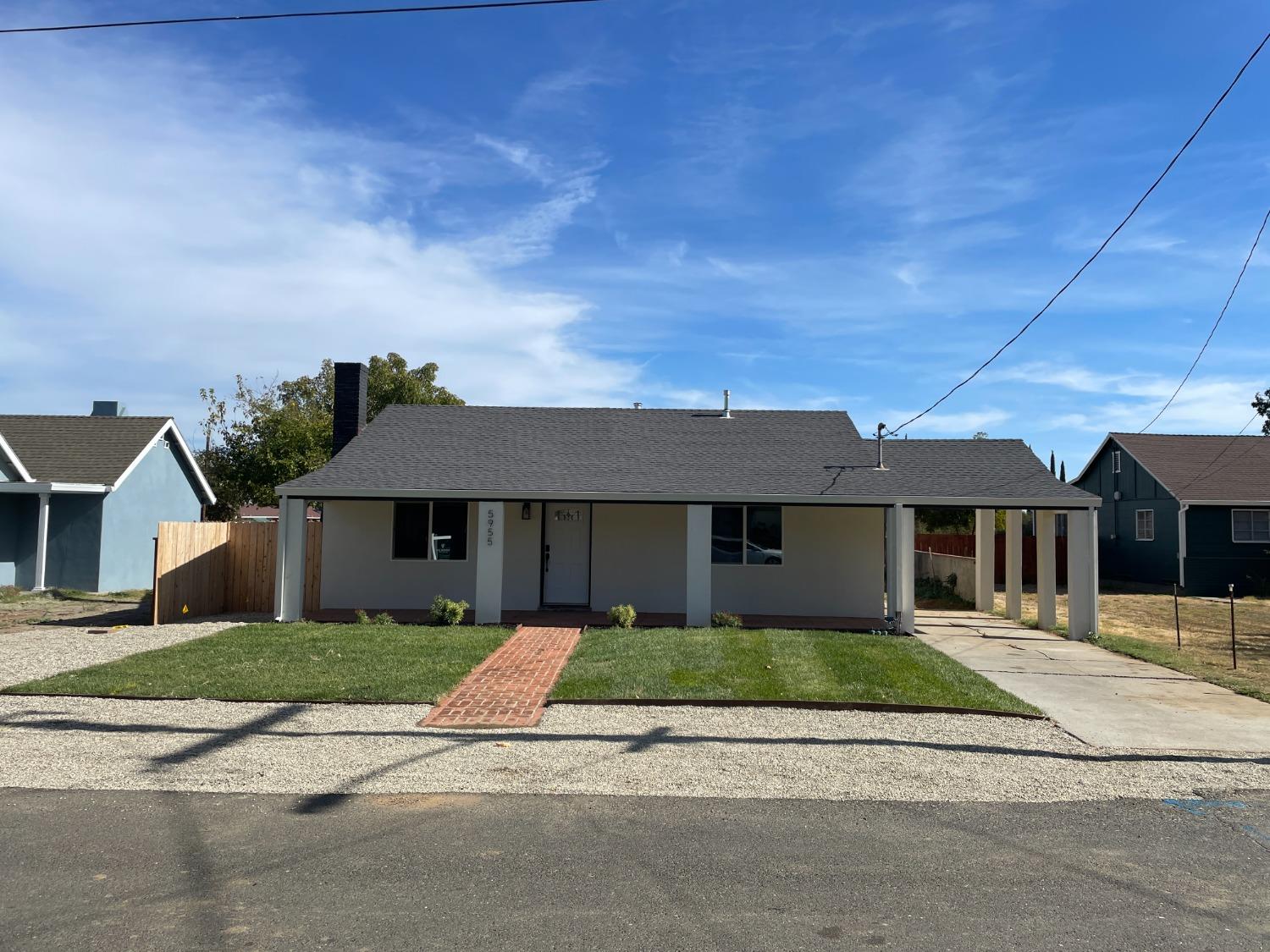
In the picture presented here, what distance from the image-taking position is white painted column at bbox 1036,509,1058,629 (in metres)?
17.4

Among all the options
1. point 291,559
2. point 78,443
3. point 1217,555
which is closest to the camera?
point 291,559

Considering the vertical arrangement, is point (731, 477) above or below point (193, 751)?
above

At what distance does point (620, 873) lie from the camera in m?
5.11

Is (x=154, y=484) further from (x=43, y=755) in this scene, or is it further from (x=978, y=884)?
(x=978, y=884)

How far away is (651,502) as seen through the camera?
1575cm

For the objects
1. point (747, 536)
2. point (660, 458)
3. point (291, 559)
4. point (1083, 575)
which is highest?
point (660, 458)

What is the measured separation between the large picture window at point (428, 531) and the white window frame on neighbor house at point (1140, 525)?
22590mm

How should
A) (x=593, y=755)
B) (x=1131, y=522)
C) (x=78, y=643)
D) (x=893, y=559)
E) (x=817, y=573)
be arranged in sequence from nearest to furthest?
(x=593, y=755) → (x=78, y=643) → (x=893, y=559) → (x=817, y=573) → (x=1131, y=522)

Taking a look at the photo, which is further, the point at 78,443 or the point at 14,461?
the point at 78,443

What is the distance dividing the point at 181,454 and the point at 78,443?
3.03m

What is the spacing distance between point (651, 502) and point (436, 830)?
10.2 meters

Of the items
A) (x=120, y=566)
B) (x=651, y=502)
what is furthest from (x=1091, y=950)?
(x=120, y=566)

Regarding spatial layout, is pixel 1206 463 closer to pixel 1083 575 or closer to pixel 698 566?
pixel 1083 575

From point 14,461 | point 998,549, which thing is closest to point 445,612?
point 14,461
